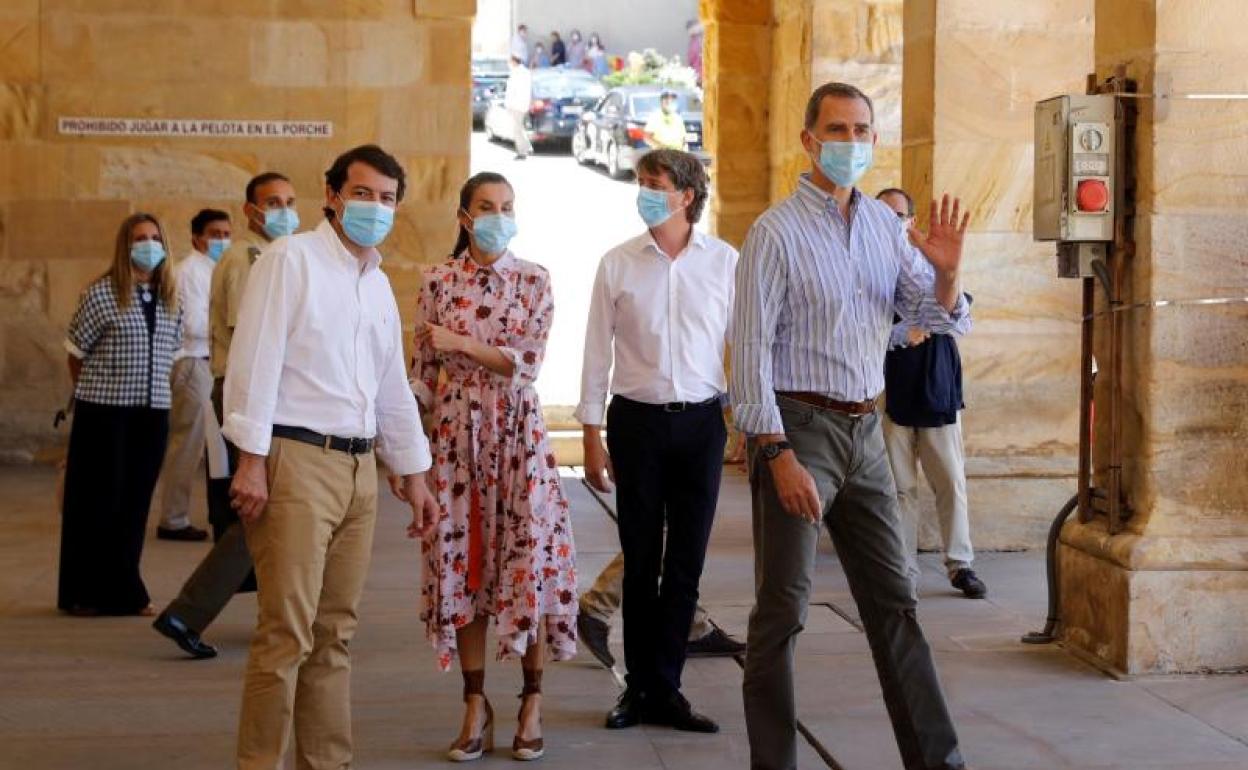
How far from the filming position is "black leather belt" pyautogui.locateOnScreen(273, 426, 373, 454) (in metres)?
5.53

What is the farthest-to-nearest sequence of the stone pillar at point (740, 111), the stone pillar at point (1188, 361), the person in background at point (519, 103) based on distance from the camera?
the person in background at point (519, 103)
the stone pillar at point (740, 111)
the stone pillar at point (1188, 361)

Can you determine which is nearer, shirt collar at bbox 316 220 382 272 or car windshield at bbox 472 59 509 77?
shirt collar at bbox 316 220 382 272

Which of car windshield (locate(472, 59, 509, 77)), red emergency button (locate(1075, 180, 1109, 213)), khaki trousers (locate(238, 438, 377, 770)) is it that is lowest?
khaki trousers (locate(238, 438, 377, 770))

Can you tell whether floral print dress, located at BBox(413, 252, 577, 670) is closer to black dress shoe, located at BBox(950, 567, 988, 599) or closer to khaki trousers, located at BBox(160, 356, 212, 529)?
black dress shoe, located at BBox(950, 567, 988, 599)

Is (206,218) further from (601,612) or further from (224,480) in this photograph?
(601,612)

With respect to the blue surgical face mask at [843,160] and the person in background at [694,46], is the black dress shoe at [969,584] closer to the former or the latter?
the blue surgical face mask at [843,160]

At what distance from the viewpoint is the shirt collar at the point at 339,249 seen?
5.70 metres

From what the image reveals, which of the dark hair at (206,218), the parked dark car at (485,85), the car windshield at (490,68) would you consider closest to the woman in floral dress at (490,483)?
the dark hair at (206,218)

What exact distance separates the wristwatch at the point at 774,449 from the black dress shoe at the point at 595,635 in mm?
2302

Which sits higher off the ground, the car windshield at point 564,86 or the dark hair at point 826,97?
the car windshield at point 564,86

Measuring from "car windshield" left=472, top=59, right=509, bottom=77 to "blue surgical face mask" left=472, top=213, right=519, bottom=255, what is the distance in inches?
1285

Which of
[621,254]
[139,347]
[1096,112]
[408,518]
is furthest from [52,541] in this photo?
[1096,112]

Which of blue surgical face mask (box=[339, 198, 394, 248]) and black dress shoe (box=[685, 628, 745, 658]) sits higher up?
blue surgical face mask (box=[339, 198, 394, 248])

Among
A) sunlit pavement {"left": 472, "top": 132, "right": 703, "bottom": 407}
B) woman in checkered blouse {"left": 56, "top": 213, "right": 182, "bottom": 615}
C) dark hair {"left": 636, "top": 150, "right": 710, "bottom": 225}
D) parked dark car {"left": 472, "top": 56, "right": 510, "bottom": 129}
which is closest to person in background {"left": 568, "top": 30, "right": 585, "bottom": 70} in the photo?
parked dark car {"left": 472, "top": 56, "right": 510, "bottom": 129}
